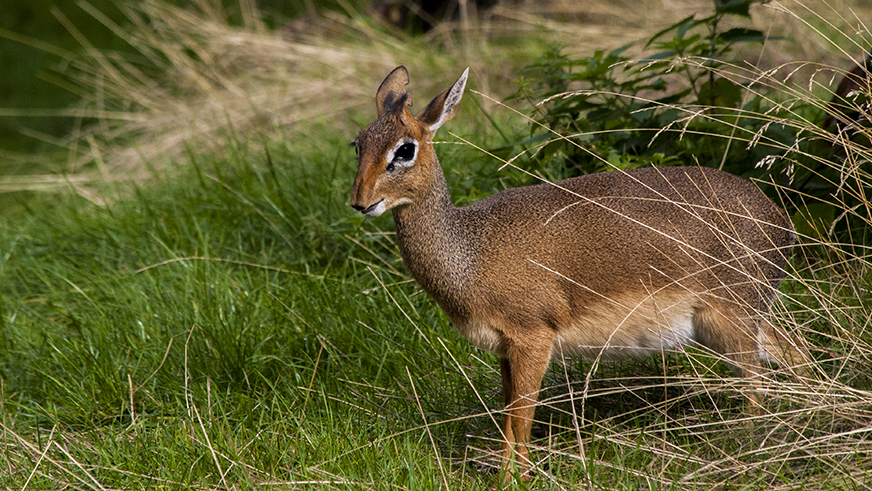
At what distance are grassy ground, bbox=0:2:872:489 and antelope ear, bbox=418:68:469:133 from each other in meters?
0.88

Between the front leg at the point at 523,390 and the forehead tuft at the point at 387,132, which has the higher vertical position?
the forehead tuft at the point at 387,132

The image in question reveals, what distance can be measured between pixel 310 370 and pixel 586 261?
4.21ft

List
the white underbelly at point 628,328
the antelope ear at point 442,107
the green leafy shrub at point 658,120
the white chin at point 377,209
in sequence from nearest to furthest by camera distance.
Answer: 1. the white chin at point 377,209
2. the antelope ear at point 442,107
3. the white underbelly at point 628,328
4. the green leafy shrub at point 658,120

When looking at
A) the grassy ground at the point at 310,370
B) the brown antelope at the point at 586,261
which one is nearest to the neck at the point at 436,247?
the brown antelope at the point at 586,261

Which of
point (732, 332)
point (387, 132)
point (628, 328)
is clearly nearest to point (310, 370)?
point (387, 132)

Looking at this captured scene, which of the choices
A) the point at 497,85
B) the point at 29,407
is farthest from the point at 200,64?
the point at 29,407

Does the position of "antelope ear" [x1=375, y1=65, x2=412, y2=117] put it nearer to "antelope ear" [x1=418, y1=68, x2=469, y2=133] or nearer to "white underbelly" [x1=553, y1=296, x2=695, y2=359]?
"antelope ear" [x1=418, y1=68, x2=469, y2=133]

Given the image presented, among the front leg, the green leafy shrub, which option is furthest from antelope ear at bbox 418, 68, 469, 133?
the green leafy shrub

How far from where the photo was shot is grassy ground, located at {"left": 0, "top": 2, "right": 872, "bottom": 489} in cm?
261

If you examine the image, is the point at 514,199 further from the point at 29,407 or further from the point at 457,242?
the point at 29,407

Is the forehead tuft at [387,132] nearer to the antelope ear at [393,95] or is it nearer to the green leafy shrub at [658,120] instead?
the antelope ear at [393,95]

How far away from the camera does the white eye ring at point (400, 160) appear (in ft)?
8.54

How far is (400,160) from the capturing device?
2633 mm

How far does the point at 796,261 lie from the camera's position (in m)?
3.62
